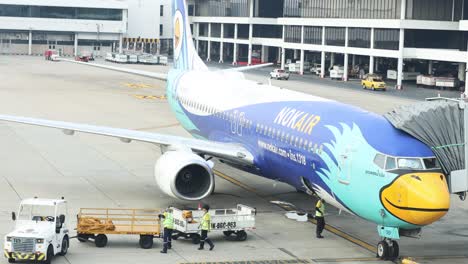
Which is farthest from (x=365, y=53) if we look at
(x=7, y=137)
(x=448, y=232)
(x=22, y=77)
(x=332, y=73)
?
(x=448, y=232)

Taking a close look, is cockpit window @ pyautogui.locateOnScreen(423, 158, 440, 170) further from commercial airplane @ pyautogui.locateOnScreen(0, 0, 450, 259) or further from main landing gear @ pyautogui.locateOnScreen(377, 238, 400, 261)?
main landing gear @ pyautogui.locateOnScreen(377, 238, 400, 261)

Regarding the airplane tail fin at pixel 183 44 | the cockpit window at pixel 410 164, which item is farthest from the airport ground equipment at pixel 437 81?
the cockpit window at pixel 410 164

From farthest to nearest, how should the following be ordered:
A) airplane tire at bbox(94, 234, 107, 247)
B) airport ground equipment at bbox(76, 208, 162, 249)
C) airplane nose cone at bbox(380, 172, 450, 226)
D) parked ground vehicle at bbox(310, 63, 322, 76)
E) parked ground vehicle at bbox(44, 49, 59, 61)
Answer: parked ground vehicle at bbox(44, 49, 59, 61), parked ground vehicle at bbox(310, 63, 322, 76), airport ground equipment at bbox(76, 208, 162, 249), airplane tire at bbox(94, 234, 107, 247), airplane nose cone at bbox(380, 172, 450, 226)

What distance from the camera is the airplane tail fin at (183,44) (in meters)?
51.9

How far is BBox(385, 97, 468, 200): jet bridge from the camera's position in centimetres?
2767

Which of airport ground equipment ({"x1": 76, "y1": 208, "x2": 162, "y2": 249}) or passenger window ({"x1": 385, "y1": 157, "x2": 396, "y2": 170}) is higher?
passenger window ({"x1": 385, "y1": 157, "x2": 396, "y2": 170})

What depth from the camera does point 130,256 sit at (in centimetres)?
2842

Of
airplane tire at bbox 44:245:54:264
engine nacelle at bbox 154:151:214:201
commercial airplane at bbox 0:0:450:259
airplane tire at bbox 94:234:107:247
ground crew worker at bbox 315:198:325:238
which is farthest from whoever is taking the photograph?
engine nacelle at bbox 154:151:214:201

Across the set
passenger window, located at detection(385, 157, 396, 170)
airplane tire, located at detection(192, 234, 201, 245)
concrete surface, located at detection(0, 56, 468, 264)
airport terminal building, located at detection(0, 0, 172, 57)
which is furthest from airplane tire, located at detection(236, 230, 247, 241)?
airport terminal building, located at detection(0, 0, 172, 57)

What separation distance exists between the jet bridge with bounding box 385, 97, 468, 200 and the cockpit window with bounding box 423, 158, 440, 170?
0.17 metres

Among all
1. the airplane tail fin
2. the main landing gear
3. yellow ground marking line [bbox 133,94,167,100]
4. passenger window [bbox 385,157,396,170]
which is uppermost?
the airplane tail fin

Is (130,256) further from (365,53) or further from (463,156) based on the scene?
(365,53)

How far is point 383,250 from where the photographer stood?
28.5m

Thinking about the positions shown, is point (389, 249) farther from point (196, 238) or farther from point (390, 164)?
point (196, 238)
